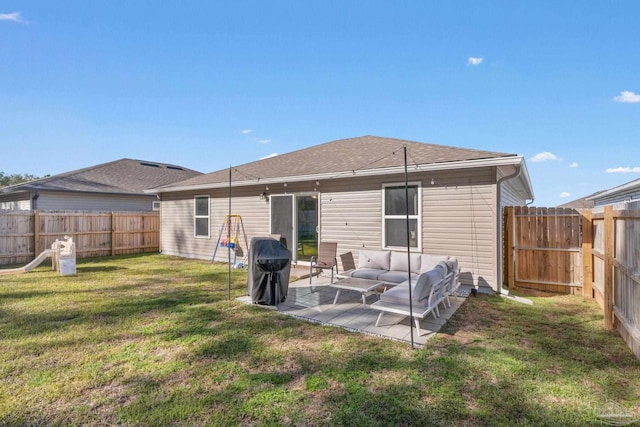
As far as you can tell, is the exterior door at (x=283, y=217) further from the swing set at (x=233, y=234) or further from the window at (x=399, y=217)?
the window at (x=399, y=217)

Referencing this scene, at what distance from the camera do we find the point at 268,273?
530cm

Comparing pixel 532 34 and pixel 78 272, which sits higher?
pixel 532 34

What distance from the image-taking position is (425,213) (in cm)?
685

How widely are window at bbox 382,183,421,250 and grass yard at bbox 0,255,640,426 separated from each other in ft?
6.99

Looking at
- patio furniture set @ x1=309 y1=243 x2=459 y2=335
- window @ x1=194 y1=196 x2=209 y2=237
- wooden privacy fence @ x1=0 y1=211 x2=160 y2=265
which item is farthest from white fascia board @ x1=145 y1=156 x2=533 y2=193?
wooden privacy fence @ x1=0 y1=211 x2=160 y2=265

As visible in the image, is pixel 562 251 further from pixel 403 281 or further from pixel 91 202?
pixel 91 202

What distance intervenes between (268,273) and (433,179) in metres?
4.15

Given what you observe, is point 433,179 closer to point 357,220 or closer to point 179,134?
point 357,220

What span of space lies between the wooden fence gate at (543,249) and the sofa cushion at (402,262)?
7.88ft

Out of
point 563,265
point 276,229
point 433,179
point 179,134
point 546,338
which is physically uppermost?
point 179,134

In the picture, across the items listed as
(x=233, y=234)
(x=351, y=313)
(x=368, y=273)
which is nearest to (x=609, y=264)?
(x=368, y=273)

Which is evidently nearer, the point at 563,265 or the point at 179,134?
the point at 563,265

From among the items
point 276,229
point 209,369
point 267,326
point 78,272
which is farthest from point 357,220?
point 78,272

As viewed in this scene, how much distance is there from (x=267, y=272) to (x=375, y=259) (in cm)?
247
